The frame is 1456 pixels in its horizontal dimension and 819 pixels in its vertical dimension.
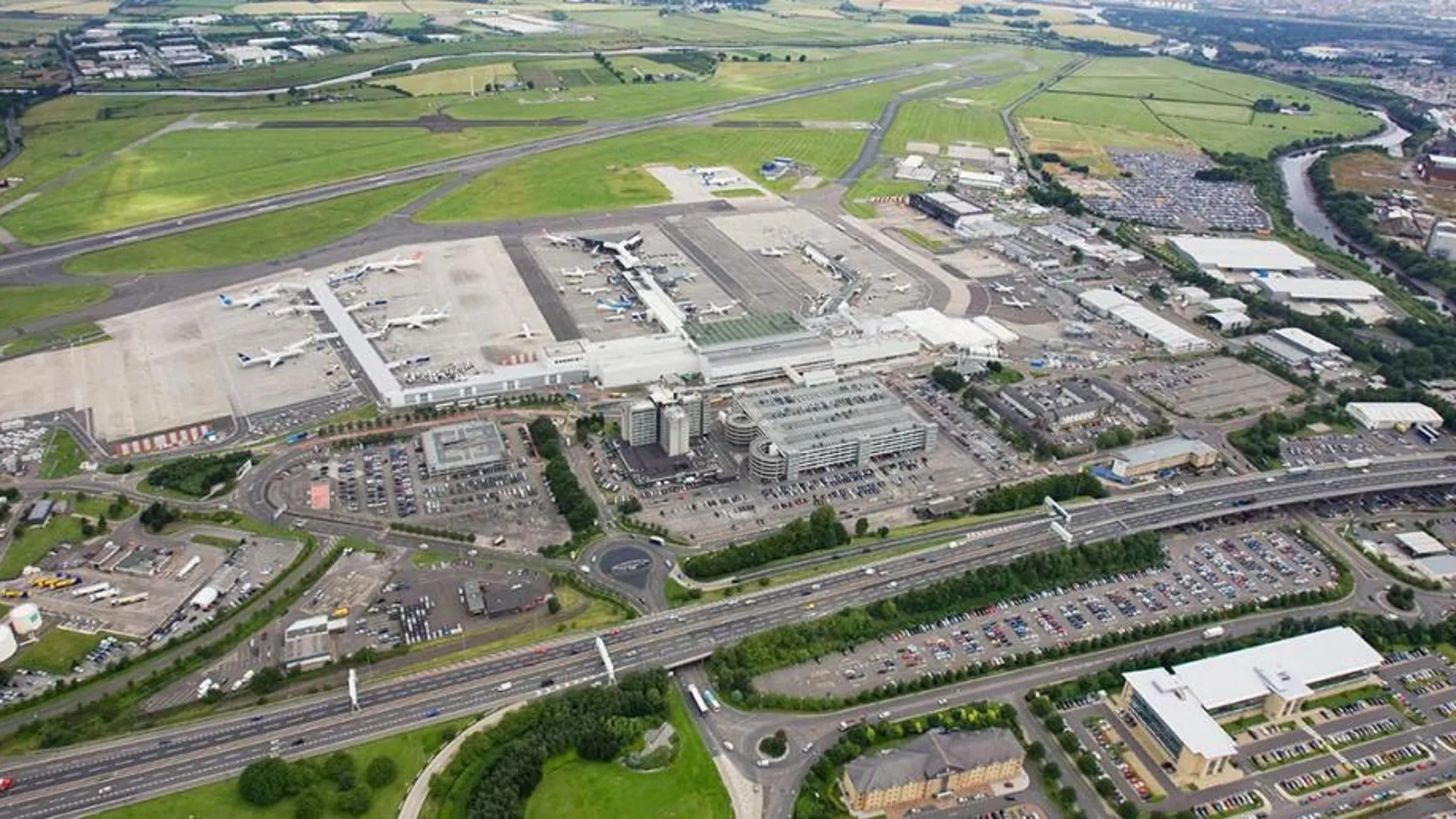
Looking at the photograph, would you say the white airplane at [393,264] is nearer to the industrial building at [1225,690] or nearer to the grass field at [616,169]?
the grass field at [616,169]

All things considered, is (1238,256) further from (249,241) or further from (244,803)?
(249,241)

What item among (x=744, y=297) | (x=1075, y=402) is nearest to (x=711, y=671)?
(x=1075, y=402)

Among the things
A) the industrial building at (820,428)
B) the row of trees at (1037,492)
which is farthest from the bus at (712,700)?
the row of trees at (1037,492)

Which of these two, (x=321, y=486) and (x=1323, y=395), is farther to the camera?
(x=1323, y=395)

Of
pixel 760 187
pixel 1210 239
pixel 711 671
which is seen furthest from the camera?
pixel 760 187

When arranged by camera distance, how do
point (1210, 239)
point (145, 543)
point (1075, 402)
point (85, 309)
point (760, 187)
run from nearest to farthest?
1. point (145, 543)
2. point (1075, 402)
3. point (85, 309)
4. point (1210, 239)
5. point (760, 187)

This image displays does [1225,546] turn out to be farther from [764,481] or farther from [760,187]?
[760,187]
